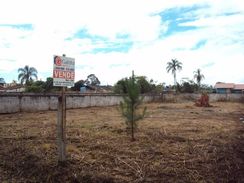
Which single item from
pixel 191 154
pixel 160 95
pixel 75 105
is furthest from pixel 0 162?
pixel 160 95

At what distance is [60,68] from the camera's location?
7.07m

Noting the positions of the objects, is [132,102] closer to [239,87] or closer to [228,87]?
[228,87]

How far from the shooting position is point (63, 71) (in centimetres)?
713

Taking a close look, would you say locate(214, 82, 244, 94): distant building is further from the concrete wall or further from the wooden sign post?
the wooden sign post

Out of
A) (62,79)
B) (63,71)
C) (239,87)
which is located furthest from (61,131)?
(239,87)

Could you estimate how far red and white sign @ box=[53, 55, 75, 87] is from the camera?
6.96 metres

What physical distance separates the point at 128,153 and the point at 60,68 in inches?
104

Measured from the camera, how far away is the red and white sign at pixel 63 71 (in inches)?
274

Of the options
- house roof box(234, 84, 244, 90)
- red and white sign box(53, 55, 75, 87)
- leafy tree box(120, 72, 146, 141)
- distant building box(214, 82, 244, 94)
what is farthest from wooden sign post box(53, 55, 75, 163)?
house roof box(234, 84, 244, 90)

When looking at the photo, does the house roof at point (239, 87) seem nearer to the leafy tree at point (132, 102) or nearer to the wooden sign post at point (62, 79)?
the leafy tree at point (132, 102)

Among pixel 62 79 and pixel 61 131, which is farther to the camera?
pixel 61 131

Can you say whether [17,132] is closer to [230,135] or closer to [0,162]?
[0,162]

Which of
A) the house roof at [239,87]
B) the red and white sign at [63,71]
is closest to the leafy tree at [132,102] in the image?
the red and white sign at [63,71]

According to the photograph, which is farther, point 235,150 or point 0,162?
point 235,150
